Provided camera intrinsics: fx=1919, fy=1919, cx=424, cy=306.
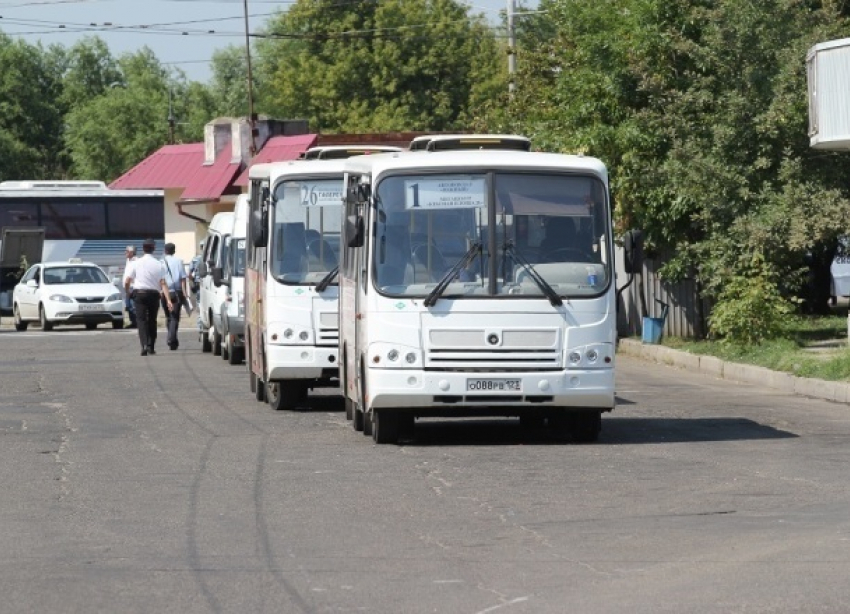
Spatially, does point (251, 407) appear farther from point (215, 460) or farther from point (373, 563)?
point (373, 563)

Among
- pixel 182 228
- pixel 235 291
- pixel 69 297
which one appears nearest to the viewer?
pixel 235 291

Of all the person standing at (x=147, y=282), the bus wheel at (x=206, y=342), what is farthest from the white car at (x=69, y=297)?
the person standing at (x=147, y=282)

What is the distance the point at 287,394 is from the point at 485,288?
4.95 m

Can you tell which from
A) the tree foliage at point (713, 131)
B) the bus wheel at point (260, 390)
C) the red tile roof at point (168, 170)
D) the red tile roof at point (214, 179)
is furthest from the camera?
the red tile roof at point (168, 170)

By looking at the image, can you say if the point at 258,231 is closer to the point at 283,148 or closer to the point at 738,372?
the point at 738,372

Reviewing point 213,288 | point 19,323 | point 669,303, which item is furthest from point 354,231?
point 19,323

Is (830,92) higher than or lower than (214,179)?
lower

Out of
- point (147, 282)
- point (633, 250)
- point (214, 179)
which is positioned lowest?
point (147, 282)

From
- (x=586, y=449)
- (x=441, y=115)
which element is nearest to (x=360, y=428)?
(x=586, y=449)

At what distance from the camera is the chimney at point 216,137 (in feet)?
281

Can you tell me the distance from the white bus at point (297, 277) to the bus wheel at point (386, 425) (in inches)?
152

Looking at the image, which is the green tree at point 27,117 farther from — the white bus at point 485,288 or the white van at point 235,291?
the white bus at point 485,288

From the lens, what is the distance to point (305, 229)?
67.6ft

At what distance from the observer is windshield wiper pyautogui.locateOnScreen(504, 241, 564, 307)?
15797 millimetres
